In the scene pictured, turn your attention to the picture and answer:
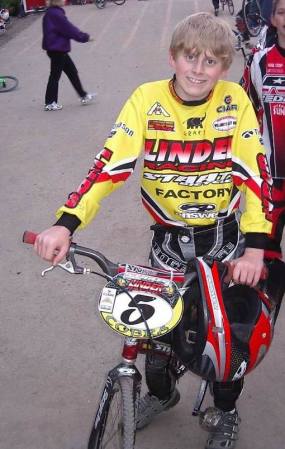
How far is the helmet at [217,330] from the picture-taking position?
1983 mm

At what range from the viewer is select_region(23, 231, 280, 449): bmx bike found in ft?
5.98

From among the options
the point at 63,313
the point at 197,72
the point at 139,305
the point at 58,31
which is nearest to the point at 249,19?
the point at 58,31

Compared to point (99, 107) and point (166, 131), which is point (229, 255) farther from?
point (99, 107)

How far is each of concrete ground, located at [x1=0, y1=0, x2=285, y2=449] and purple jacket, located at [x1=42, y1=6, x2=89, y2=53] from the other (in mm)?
908

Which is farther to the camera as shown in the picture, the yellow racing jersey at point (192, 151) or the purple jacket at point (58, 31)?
the purple jacket at point (58, 31)

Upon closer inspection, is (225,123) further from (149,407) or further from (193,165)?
(149,407)

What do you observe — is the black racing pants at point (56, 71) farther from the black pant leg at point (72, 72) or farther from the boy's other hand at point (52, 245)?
the boy's other hand at point (52, 245)

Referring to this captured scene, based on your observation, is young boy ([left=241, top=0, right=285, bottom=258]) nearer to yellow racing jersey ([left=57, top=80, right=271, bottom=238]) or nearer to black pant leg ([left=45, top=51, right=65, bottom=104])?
yellow racing jersey ([left=57, top=80, right=271, bottom=238])

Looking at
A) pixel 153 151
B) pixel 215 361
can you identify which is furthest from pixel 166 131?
pixel 215 361

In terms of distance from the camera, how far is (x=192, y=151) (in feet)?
7.59

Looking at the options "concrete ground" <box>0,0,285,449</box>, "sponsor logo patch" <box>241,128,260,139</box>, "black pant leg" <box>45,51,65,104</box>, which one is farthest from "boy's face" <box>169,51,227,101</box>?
"black pant leg" <box>45,51,65,104</box>

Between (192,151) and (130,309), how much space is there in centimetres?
76

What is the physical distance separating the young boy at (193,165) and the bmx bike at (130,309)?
13 cm

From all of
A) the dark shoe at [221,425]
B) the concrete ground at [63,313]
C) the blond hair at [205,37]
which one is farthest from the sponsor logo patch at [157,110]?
the concrete ground at [63,313]
